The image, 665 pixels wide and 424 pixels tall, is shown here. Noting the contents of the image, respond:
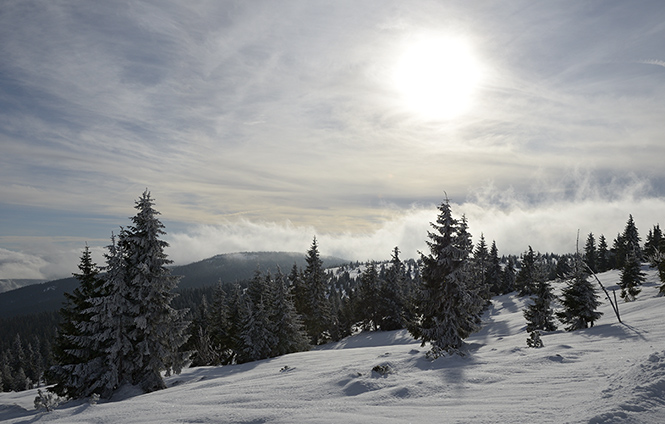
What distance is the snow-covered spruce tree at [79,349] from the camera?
18.6 metres

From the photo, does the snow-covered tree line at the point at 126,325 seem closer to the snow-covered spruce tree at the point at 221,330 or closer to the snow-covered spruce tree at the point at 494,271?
the snow-covered spruce tree at the point at 221,330

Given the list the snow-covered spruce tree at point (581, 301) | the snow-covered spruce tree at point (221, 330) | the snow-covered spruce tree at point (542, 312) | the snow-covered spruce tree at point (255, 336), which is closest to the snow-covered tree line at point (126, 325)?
the snow-covered spruce tree at point (255, 336)

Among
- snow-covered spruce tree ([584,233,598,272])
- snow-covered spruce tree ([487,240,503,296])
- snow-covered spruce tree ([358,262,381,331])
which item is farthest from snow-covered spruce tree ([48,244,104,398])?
snow-covered spruce tree ([584,233,598,272])

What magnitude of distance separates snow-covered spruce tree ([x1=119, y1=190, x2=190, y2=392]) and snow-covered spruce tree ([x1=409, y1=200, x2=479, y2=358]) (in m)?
15.6

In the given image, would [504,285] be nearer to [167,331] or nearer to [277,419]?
[167,331]

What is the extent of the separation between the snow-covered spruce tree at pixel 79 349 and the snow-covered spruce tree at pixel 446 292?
19706 mm

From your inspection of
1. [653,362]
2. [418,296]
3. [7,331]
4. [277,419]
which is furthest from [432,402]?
[7,331]

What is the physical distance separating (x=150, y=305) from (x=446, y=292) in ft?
58.6

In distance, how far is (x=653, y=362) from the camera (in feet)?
25.6

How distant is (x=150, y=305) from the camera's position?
64.7 feet

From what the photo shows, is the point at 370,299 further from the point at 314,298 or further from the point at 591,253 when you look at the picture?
the point at 591,253

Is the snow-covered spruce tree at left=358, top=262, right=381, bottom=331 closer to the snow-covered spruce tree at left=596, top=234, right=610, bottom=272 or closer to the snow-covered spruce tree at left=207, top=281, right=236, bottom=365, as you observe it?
the snow-covered spruce tree at left=207, top=281, right=236, bottom=365

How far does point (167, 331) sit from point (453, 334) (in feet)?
57.1

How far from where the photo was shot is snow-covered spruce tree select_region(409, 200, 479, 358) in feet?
64.0
